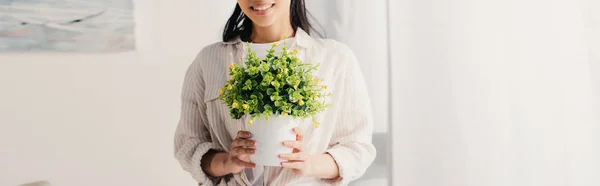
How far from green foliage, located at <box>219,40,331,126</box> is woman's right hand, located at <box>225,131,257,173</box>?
0.13 ft

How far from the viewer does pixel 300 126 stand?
3.72ft

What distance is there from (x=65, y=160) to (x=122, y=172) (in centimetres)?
15

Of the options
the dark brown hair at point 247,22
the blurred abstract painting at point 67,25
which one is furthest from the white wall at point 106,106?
the dark brown hair at point 247,22

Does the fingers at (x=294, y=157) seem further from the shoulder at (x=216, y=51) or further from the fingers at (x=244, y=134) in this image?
the shoulder at (x=216, y=51)

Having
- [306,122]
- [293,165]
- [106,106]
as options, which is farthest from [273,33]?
[106,106]

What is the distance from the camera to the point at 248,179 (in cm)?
116

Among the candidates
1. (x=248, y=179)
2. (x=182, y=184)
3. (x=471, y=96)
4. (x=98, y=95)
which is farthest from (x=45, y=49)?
(x=471, y=96)

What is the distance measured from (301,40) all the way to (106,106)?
2.24 feet

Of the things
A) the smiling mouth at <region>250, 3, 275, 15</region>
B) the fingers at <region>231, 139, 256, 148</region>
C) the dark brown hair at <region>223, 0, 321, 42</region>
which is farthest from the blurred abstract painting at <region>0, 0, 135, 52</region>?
the fingers at <region>231, 139, 256, 148</region>

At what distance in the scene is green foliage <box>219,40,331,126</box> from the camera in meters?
0.96

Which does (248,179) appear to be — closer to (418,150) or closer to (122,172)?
(418,150)

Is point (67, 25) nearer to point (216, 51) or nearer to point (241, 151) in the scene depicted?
point (216, 51)

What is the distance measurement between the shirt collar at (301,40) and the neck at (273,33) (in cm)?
2

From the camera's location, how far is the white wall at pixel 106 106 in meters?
1.50
